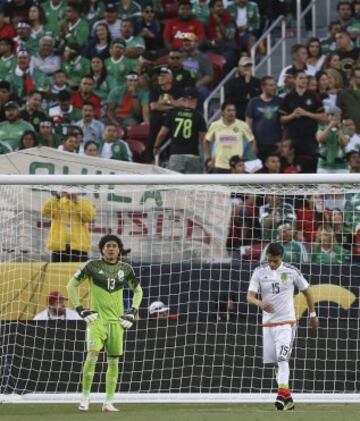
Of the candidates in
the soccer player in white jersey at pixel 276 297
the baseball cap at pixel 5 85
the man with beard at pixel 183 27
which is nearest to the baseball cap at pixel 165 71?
the man with beard at pixel 183 27

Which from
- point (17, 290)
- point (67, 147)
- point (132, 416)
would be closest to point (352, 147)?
point (67, 147)

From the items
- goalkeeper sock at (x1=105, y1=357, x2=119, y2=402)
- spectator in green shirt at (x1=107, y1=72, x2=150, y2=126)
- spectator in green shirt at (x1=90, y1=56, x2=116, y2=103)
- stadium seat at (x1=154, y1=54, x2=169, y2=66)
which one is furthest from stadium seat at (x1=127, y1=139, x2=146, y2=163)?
goalkeeper sock at (x1=105, y1=357, x2=119, y2=402)

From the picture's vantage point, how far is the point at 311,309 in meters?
14.4

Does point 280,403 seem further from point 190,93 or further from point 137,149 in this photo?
point 137,149

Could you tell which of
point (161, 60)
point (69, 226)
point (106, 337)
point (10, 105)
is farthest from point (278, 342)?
point (161, 60)

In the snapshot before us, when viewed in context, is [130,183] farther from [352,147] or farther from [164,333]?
[352,147]

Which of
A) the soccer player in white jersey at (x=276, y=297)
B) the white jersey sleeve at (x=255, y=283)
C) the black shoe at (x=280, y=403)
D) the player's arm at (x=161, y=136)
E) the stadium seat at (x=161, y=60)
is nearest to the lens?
the black shoe at (x=280, y=403)

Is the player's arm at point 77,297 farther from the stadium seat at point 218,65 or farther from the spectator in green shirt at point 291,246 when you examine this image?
Result: the stadium seat at point 218,65

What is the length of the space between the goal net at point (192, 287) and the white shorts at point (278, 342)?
816mm

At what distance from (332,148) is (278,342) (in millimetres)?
4806

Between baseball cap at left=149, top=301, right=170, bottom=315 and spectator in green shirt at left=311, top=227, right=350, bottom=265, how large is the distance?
1.71 m

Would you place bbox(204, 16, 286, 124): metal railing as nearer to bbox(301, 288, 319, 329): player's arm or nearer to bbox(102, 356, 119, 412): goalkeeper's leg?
bbox(301, 288, 319, 329): player's arm

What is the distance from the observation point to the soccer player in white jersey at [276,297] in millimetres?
14461

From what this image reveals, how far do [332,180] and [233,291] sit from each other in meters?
1.79
